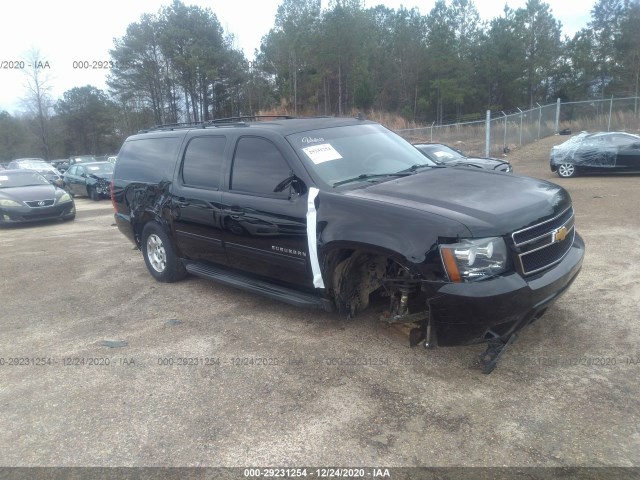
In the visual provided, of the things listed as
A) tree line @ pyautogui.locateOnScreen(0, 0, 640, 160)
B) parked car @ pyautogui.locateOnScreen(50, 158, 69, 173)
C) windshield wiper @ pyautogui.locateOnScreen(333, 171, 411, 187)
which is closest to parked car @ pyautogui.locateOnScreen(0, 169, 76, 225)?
windshield wiper @ pyautogui.locateOnScreen(333, 171, 411, 187)

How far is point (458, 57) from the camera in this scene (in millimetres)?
49406

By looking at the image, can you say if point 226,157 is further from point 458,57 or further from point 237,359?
point 458,57

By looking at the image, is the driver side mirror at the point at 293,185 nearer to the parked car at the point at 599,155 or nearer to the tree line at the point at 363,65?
the parked car at the point at 599,155

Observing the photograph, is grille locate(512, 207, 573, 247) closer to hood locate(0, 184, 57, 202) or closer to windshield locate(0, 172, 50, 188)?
hood locate(0, 184, 57, 202)

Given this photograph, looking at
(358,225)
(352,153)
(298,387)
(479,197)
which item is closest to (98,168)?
(352,153)

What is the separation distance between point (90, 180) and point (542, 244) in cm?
1804

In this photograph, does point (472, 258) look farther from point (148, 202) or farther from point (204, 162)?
point (148, 202)

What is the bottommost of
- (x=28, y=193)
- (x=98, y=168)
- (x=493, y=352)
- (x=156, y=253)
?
(x=493, y=352)

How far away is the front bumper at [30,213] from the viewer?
39.5 feet

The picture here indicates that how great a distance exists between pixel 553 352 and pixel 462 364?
73 centimetres

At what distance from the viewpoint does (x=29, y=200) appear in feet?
40.2

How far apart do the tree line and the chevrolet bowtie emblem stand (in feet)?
123

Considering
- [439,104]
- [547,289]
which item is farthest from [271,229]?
[439,104]

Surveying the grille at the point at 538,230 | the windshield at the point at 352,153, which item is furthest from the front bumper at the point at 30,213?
the grille at the point at 538,230
